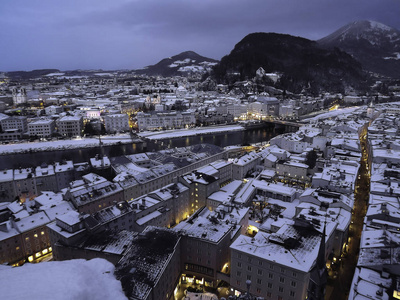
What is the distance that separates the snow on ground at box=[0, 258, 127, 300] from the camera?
18.4 feet

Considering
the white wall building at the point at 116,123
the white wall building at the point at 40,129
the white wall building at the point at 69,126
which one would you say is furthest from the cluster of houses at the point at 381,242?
the white wall building at the point at 40,129

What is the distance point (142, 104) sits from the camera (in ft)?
172

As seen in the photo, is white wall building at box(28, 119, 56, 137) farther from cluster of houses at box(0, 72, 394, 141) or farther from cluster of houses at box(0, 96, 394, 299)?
cluster of houses at box(0, 96, 394, 299)

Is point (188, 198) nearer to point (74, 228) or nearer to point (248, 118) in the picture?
point (74, 228)

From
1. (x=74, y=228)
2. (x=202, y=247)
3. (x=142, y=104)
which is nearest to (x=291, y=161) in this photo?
(x=202, y=247)

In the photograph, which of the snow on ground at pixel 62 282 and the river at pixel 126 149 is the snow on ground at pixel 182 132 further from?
the snow on ground at pixel 62 282

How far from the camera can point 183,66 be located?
136500 millimetres

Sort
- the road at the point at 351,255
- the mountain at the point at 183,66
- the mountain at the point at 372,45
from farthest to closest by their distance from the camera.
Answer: the mountain at the point at 183,66, the mountain at the point at 372,45, the road at the point at 351,255

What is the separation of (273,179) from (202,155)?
5.57m

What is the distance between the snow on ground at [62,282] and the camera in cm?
559

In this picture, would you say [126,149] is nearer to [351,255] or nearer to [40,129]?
[40,129]

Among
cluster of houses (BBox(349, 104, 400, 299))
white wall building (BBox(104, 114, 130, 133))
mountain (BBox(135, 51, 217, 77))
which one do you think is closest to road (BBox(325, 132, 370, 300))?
cluster of houses (BBox(349, 104, 400, 299))

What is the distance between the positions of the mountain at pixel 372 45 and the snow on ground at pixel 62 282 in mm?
112255

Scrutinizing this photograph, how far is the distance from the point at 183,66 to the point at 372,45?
267 ft
